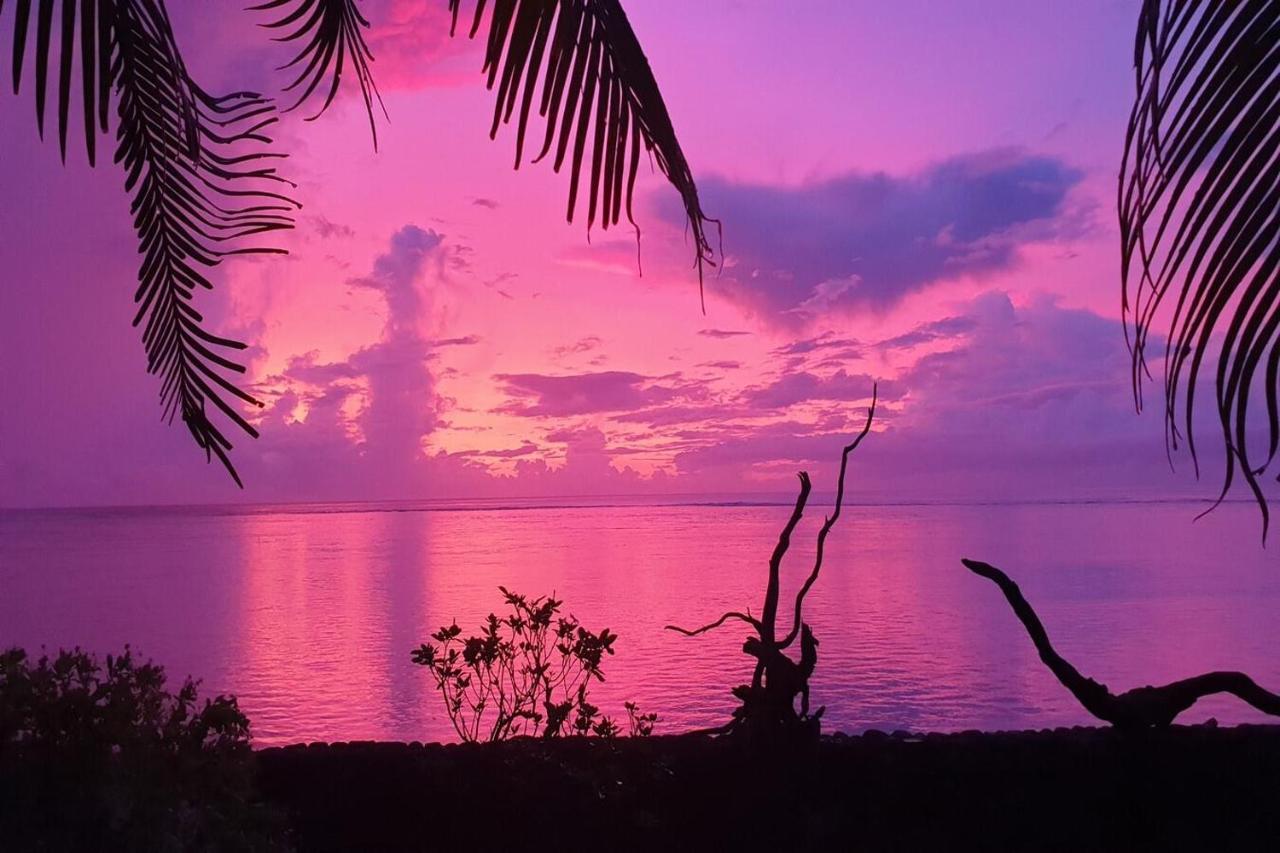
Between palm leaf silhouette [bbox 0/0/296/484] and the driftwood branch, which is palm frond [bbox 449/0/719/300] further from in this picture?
the driftwood branch

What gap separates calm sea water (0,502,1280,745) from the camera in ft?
26.1

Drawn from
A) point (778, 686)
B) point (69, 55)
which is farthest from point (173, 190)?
point (778, 686)

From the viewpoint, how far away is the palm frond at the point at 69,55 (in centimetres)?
143

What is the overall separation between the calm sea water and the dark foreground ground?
138 inches

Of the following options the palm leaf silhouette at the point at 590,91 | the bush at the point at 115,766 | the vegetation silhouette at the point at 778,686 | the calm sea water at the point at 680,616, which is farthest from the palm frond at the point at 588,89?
the calm sea water at the point at 680,616

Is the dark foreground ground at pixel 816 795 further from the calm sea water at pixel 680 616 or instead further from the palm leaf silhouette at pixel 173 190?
the calm sea water at pixel 680 616

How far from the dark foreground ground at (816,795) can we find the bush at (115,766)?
139 cm

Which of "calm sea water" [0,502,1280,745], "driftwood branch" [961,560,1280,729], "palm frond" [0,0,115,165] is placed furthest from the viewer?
"calm sea water" [0,502,1280,745]

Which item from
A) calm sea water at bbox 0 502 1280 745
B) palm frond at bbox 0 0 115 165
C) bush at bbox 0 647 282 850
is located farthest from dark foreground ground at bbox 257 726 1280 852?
calm sea water at bbox 0 502 1280 745

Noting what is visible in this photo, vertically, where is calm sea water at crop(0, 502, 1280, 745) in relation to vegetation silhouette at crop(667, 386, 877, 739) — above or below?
below

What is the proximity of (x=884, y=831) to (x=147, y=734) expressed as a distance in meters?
2.51

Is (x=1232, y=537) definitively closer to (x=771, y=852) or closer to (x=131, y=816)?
(x=771, y=852)

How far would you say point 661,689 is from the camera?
26.7 ft

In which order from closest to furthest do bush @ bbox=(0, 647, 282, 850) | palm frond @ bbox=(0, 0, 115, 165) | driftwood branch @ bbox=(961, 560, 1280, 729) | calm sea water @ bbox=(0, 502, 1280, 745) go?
palm frond @ bbox=(0, 0, 115, 165), bush @ bbox=(0, 647, 282, 850), driftwood branch @ bbox=(961, 560, 1280, 729), calm sea water @ bbox=(0, 502, 1280, 745)
